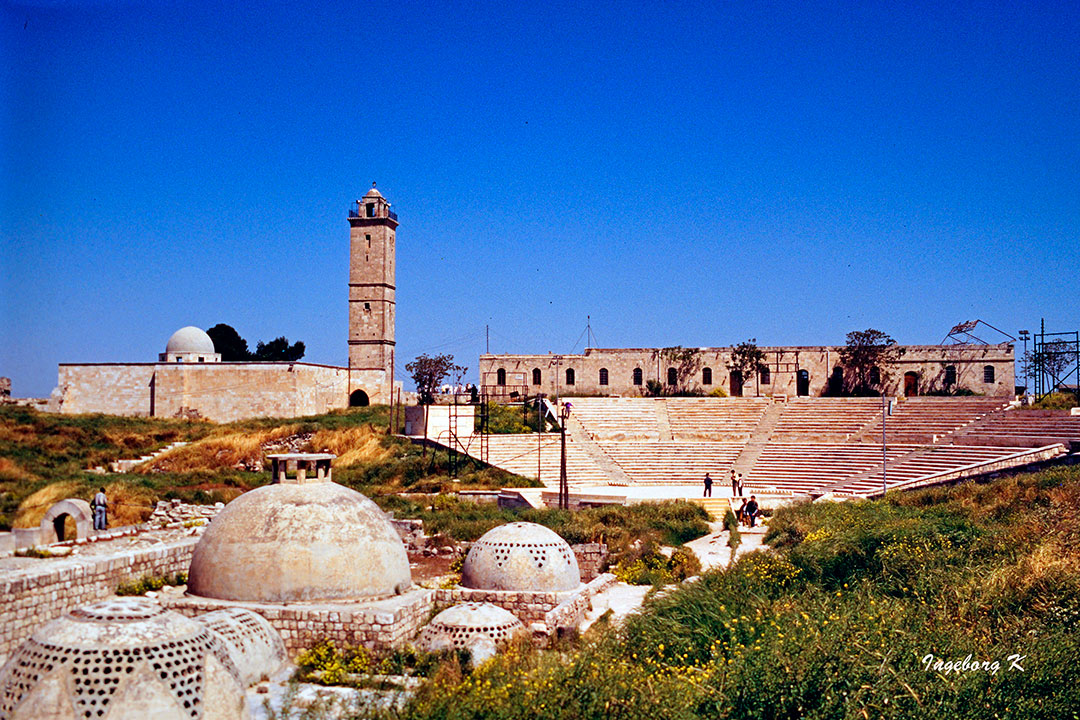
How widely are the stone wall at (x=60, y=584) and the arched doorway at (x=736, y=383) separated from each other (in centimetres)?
3801

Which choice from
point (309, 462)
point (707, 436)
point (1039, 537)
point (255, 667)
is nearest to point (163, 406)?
point (707, 436)

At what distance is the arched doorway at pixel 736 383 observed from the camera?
1937 inches

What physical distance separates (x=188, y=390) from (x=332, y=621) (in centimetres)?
3550

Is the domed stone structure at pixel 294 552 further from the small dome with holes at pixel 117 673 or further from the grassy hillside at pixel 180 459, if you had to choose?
the grassy hillside at pixel 180 459

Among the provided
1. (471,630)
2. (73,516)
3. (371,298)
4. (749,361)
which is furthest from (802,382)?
(471,630)

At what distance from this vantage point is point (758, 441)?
38438 millimetres

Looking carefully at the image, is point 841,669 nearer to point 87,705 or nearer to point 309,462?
point 87,705

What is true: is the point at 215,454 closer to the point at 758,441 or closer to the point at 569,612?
the point at 758,441

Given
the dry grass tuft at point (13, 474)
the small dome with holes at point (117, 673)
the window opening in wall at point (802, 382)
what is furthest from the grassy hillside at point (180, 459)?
the window opening in wall at point (802, 382)

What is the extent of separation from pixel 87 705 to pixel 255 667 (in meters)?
2.82

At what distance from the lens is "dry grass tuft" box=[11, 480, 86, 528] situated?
74.5ft

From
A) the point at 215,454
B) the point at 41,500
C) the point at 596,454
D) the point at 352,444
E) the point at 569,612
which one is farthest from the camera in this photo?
the point at 352,444

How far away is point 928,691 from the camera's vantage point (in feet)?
24.9

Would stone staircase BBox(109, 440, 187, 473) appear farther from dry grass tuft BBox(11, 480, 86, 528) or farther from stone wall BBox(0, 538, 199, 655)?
stone wall BBox(0, 538, 199, 655)
